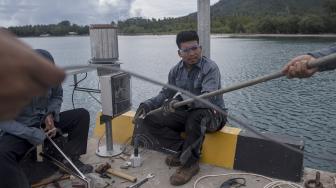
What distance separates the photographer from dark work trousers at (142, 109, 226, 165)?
4.25 m

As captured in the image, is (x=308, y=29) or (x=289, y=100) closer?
(x=289, y=100)

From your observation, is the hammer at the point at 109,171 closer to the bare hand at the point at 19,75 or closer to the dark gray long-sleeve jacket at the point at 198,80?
the dark gray long-sleeve jacket at the point at 198,80

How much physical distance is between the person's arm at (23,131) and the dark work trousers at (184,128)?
1527mm

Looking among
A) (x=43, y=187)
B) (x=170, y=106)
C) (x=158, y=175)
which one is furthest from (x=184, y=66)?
(x=43, y=187)

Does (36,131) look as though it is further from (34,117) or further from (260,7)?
(260,7)

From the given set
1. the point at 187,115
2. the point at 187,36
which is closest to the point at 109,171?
the point at 187,115

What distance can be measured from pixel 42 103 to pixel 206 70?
1844 millimetres

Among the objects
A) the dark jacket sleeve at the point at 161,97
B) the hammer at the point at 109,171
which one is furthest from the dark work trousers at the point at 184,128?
the hammer at the point at 109,171

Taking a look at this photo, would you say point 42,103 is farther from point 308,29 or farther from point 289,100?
point 308,29

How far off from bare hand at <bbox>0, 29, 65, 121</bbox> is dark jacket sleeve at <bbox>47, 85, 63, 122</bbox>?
3495 millimetres

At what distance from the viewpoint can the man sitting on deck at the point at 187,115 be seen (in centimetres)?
424

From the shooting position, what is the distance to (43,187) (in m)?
4.09

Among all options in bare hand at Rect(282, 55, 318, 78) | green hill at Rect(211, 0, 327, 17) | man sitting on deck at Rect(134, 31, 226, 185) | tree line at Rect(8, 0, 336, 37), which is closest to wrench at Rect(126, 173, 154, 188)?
man sitting on deck at Rect(134, 31, 226, 185)

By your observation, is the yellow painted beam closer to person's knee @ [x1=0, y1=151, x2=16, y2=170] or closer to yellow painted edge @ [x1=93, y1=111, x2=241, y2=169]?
yellow painted edge @ [x1=93, y1=111, x2=241, y2=169]
